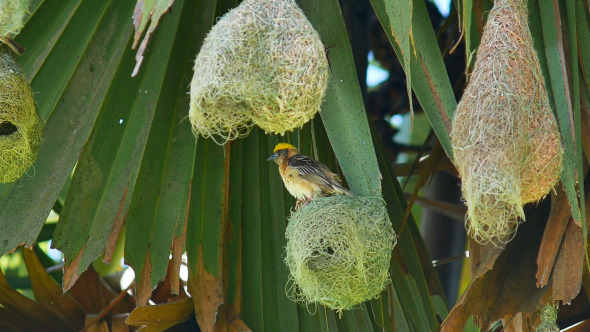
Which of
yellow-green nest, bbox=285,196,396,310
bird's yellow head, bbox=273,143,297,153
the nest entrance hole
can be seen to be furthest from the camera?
bird's yellow head, bbox=273,143,297,153

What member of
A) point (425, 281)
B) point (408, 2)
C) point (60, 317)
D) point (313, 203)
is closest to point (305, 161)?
point (313, 203)

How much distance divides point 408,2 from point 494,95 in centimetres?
35

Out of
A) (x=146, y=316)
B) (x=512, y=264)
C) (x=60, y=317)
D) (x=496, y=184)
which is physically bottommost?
(x=60, y=317)

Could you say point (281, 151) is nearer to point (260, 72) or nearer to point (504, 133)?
point (260, 72)

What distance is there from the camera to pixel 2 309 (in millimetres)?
3676

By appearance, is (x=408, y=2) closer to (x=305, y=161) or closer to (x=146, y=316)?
(x=305, y=161)

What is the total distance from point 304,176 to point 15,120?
1.01 metres

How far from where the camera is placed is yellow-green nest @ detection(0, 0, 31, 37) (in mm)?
2693

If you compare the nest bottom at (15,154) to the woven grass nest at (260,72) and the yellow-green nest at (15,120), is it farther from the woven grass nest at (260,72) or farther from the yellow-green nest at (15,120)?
the woven grass nest at (260,72)

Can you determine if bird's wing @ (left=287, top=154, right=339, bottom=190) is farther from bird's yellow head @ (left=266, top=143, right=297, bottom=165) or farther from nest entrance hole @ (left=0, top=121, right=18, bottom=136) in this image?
nest entrance hole @ (left=0, top=121, right=18, bottom=136)

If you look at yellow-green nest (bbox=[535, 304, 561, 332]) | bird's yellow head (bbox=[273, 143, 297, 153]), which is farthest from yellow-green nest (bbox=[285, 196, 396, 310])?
yellow-green nest (bbox=[535, 304, 561, 332])

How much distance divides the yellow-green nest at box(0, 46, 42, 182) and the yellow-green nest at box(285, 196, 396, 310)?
90 cm

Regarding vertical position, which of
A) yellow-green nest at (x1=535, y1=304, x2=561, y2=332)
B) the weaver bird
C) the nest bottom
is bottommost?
yellow-green nest at (x1=535, y1=304, x2=561, y2=332)

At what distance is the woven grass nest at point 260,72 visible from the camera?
8.43 feet
